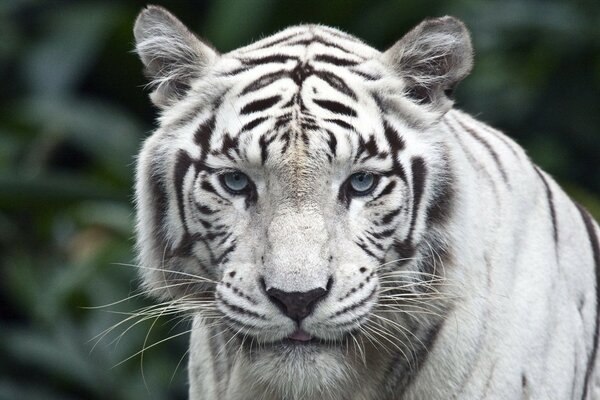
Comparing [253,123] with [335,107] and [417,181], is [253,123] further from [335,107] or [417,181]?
[417,181]

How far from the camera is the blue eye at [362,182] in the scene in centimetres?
285

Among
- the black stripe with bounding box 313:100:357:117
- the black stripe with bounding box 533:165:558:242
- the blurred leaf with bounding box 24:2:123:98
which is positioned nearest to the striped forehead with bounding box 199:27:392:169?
the black stripe with bounding box 313:100:357:117

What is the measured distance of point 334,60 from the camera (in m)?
3.07

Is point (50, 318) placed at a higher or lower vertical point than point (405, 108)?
lower

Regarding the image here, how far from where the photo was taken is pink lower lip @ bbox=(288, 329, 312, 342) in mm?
2782

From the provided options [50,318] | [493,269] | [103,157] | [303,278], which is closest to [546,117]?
[103,157]

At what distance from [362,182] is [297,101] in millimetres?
261

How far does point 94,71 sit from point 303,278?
5788 millimetres

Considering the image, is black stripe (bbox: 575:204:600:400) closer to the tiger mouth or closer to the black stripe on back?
the tiger mouth

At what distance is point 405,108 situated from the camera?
9.89ft

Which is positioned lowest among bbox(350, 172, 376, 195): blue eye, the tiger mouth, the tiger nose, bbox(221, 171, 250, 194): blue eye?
the tiger mouth

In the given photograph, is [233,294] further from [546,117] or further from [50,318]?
[546,117]

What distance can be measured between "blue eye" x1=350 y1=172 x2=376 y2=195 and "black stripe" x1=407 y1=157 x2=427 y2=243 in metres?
0.14

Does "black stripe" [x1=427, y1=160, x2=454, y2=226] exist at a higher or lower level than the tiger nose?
higher
